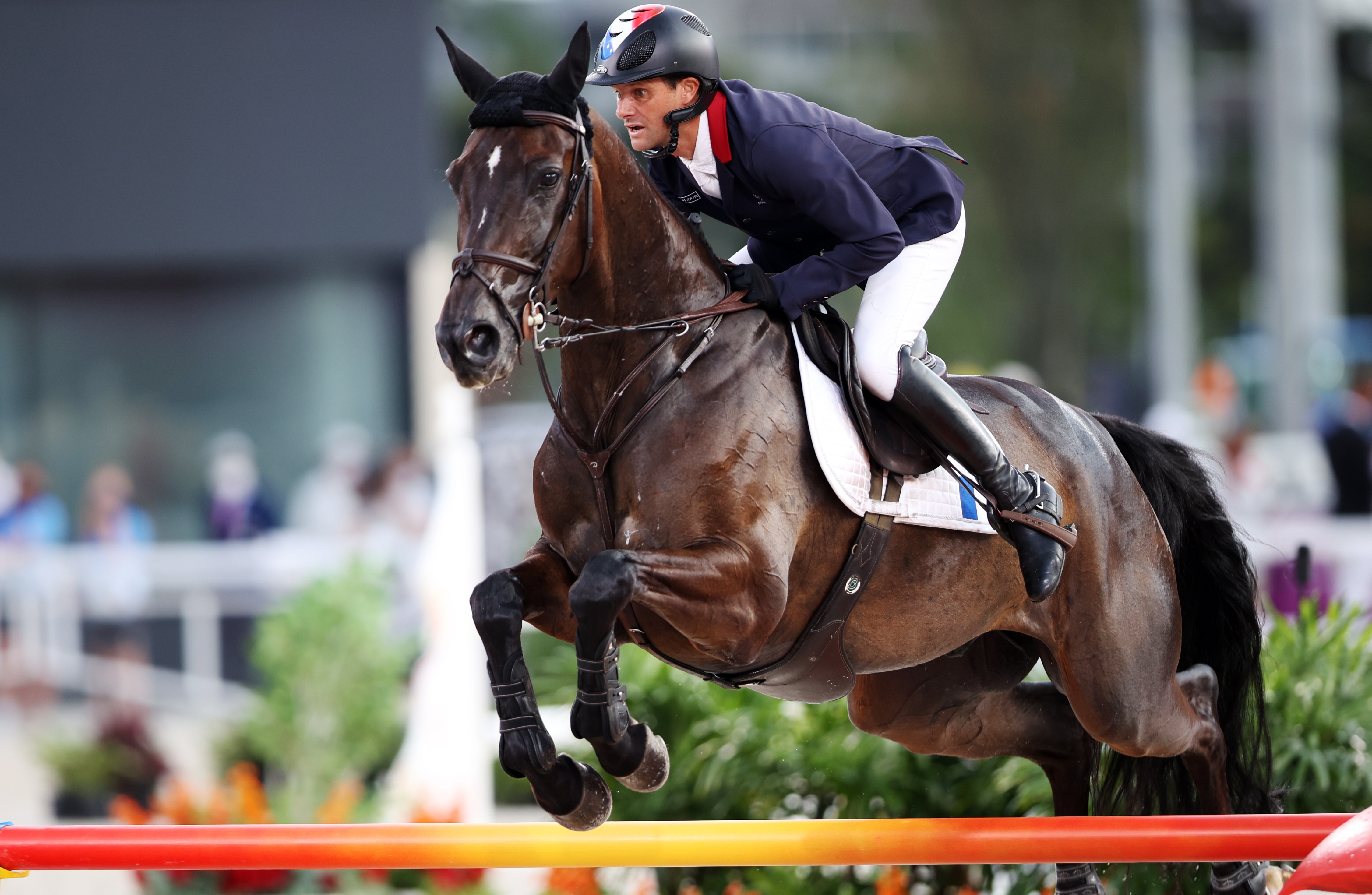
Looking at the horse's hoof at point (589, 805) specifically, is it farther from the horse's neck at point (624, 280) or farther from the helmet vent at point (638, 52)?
the helmet vent at point (638, 52)

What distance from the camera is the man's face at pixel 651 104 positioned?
3.22m

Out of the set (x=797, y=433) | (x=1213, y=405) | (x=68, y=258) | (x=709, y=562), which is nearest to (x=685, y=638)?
(x=709, y=562)

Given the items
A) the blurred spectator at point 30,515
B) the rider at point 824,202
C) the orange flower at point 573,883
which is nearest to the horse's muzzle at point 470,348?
the rider at point 824,202

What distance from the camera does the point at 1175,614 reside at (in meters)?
4.07

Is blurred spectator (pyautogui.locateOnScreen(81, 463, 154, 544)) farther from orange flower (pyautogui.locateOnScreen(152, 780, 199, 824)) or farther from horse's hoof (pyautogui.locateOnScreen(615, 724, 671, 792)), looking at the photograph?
horse's hoof (pyautogui.locateOnScreen(615, 724, 671, 792))

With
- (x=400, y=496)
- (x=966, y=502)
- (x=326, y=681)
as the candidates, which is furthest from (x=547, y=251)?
(x=400, y=496)

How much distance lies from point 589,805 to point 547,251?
4.03ft

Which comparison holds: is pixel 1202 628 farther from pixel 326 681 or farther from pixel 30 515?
pixel 30 515

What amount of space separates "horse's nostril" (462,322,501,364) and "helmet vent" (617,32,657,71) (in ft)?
2.47

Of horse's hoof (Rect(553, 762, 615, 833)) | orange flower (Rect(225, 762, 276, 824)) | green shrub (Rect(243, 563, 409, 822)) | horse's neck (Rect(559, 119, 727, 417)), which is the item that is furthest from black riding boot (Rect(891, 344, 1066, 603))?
green shrub (Rect(243, 563, 409, 822))

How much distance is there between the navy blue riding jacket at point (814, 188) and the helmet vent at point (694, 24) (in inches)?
4.9

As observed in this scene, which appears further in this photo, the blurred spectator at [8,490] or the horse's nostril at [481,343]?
the blurred spectator at [8,490]

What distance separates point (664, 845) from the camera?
3.19 metres

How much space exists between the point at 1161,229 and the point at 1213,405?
2625mm
